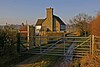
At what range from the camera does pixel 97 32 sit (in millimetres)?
19609

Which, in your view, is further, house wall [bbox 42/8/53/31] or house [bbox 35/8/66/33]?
house [bbox 35/8/66/33]

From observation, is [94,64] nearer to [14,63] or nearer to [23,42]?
[14,63]

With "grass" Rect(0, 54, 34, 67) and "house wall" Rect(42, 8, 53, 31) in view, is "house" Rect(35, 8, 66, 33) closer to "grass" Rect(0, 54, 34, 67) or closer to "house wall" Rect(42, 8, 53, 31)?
"house wall" Rect(42, 8, 53, 31)

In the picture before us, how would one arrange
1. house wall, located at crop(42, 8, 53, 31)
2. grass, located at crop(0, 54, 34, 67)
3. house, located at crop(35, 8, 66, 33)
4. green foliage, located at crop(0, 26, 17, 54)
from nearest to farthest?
grass, located at crop(0, 54, 34, 67) < green foliage, located at crop(0, 26, 17, 54) < house wall, located at crop(42, 8, 53, 31) < house, located at crop(35, 8, 66, 33)

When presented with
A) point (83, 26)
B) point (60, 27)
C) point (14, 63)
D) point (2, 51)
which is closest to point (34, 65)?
point (14, 63)

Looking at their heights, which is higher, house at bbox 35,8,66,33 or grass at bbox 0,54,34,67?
house at bbox 35,8,66,33

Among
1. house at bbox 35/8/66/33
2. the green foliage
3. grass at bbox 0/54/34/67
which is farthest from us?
house at bbox 35/8/66/33

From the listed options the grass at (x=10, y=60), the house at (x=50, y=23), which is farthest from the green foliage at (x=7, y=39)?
the house at (x=50, y=23)

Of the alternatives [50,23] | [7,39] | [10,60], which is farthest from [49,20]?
[10,60]

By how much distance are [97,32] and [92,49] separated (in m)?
4.29

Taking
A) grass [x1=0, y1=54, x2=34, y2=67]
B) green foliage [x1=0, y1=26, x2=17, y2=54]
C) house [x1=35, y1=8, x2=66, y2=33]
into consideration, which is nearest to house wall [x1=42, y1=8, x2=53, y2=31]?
house [x1=35, y1=8, x2=66, y2=33]

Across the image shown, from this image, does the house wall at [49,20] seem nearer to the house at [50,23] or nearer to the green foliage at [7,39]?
the house at [50,23]

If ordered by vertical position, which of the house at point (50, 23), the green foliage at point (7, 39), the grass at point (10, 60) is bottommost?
the grass at point (10, 60)

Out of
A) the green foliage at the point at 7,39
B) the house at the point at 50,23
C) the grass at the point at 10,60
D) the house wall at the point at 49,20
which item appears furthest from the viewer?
the house at the point at 50,23
